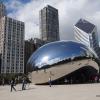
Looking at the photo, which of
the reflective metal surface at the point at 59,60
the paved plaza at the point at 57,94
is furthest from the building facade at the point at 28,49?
the paved plaza at the point at 57,94

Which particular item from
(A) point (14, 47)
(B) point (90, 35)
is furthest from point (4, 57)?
(B) point (90, 35)

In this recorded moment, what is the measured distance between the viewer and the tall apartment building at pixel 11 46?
151625mm

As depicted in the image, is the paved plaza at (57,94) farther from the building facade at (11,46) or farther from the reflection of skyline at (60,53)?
the building facade at (11,46)

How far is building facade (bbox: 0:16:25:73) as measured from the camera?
497 feet

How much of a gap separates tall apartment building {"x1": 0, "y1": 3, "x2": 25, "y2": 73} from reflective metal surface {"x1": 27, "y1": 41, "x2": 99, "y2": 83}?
120273 millimetres

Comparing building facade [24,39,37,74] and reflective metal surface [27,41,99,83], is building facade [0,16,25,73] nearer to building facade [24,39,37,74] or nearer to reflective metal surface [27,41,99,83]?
building facade [24,39,37,74]

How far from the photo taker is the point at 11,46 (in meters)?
158

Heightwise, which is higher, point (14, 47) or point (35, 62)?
point (14, 47)

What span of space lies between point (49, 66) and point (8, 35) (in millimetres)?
137664

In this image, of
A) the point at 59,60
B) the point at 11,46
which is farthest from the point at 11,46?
the point at 59,60

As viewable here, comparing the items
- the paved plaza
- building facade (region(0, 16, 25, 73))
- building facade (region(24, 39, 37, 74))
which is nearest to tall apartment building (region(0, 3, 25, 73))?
building facade (region(0, 16, 25, 73))

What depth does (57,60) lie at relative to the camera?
94.6ft

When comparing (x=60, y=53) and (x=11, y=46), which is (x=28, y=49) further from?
(x=60, y=53)

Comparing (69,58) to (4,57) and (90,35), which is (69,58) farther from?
(90,35)
